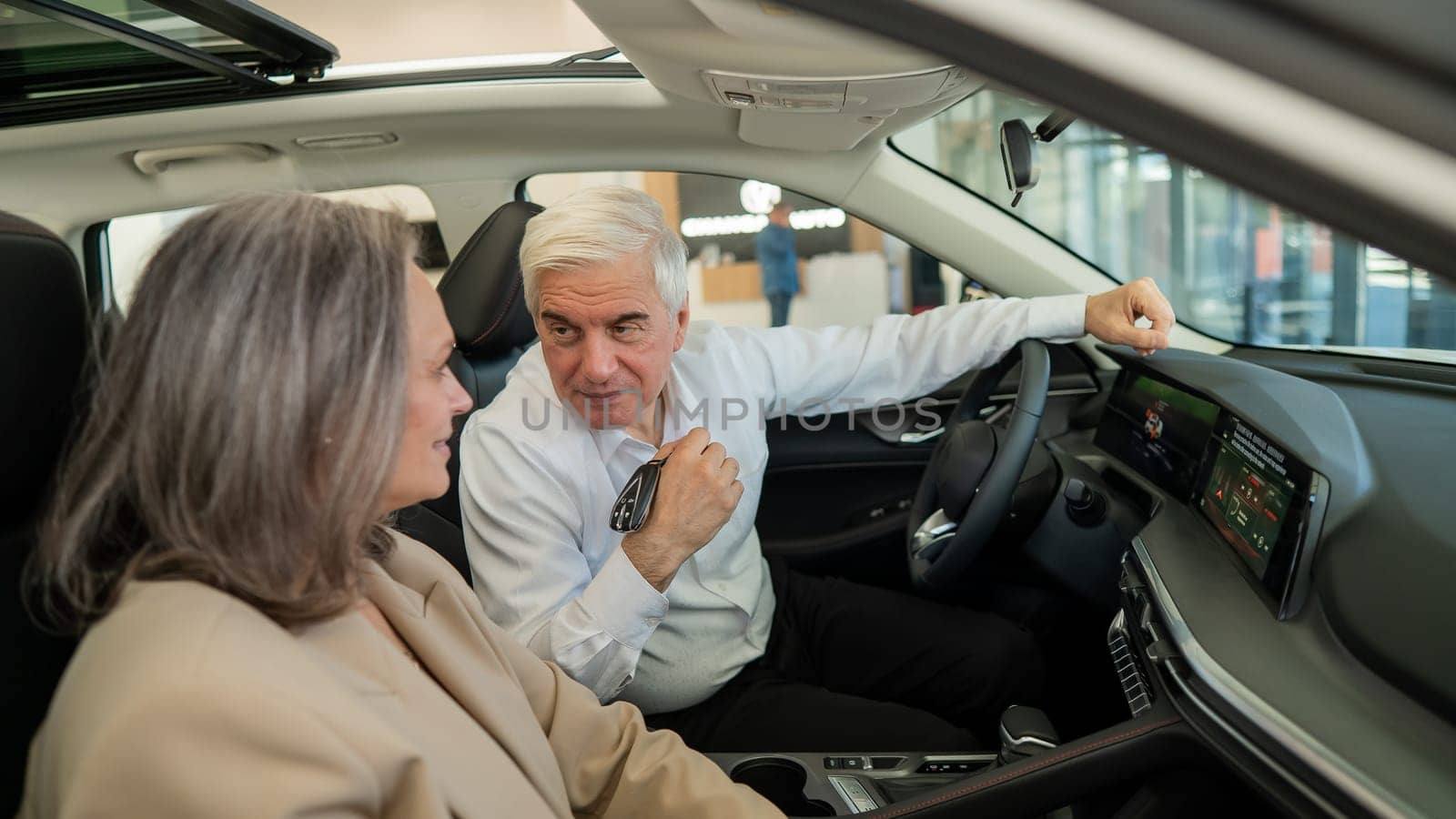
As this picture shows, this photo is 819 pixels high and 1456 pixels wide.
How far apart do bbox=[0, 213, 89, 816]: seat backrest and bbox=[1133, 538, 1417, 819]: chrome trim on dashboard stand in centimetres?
114

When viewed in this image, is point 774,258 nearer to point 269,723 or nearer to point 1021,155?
point 1021,155

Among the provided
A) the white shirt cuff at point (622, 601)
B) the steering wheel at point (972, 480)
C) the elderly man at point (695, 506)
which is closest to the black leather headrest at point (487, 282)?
the elderly man at point (695, 506)

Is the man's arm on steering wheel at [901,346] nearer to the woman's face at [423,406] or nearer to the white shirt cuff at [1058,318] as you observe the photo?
the white shirt cuff at [1058,318]

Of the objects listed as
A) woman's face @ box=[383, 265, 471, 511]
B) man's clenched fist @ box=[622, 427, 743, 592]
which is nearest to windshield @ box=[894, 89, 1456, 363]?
woman's face @ box=[383, 265, 471, 511]

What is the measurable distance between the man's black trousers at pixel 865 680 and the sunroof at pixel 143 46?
1.35m

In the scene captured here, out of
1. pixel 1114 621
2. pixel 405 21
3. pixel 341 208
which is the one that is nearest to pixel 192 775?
pixel 341 208

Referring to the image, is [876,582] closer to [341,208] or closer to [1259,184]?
[341,208]

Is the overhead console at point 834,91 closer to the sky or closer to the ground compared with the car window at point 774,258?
closer to the sky

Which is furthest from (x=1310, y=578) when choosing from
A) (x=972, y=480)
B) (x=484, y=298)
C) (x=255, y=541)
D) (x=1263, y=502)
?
(x=484, y=298)

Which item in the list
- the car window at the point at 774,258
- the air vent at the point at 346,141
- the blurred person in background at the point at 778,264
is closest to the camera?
the air vent at the point at 346,141

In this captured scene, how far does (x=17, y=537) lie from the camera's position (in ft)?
2.75

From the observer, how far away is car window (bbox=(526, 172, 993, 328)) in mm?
2270

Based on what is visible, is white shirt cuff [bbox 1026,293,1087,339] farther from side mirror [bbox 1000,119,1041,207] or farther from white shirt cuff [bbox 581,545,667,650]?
white shirt cuff [bbox 581,545,667,650]

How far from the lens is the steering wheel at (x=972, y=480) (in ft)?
4.98
